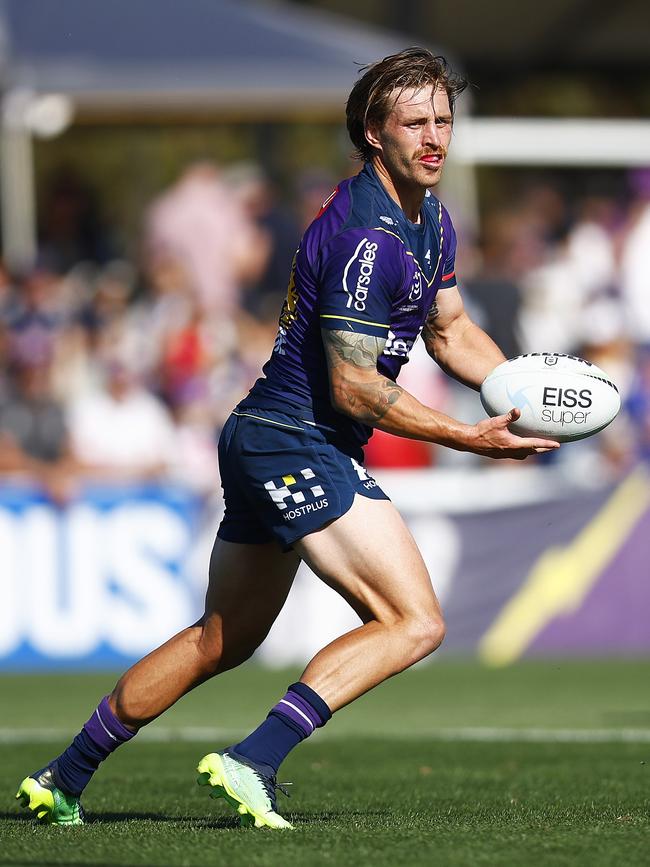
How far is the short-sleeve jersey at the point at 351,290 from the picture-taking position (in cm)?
514

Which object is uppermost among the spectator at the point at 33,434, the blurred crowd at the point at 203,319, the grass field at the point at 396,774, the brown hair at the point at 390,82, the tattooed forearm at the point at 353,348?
the blurred crowd at the point at 203,319

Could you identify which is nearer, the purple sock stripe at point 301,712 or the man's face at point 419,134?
the purple sock stripe at point 301,712

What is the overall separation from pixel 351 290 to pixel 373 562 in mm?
851

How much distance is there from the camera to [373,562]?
203 inches

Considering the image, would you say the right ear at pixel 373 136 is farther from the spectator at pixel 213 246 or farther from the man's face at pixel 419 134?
the spectator at pixel 213 246

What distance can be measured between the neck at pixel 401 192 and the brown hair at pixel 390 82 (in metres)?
0.09

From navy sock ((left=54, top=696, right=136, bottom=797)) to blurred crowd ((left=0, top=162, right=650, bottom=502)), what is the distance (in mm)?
6782

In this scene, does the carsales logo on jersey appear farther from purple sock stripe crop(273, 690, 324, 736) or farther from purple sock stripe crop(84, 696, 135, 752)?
purple sock stripe crop(84, 696, 135, 752)

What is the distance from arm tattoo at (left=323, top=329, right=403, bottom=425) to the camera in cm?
513

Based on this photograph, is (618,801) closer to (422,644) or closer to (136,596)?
(422,644)

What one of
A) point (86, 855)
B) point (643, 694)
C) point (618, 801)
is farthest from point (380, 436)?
point (86, 855)

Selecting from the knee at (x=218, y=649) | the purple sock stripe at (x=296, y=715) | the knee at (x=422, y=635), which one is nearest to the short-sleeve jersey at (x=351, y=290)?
the knee at (x=422, y=635)

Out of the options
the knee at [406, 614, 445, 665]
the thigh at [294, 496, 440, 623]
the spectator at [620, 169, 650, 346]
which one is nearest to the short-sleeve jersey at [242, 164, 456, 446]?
the thigh at [294, 496, 440, 623]

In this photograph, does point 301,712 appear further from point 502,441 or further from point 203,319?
point 203,319
